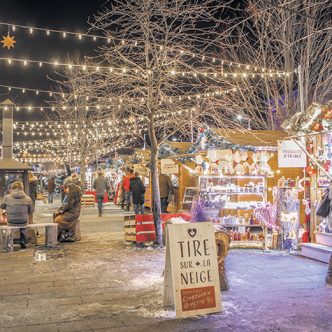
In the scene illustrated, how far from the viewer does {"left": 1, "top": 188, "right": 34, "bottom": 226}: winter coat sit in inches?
390

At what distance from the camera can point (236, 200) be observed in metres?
11.7

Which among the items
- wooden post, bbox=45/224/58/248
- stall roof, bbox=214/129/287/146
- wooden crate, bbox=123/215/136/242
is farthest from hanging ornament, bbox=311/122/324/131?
wooden post, bbox=45/224/58/248

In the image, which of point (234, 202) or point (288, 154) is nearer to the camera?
point (288, 154)

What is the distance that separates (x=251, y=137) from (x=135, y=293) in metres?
8.34

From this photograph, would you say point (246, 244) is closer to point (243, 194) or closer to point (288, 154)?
point (243, 194)

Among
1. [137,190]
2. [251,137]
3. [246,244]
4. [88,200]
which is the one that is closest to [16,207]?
[137,190]

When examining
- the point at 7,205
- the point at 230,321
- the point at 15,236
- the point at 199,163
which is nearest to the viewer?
the point at 230,321

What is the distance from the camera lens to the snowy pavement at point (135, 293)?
197 inches

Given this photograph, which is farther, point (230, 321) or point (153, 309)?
point (153, 309)

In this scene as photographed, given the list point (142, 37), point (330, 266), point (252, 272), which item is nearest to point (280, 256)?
point (252, 272)

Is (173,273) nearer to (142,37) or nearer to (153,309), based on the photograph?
(153,309)

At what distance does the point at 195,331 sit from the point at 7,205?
661 centimetres

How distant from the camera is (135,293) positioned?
628cm

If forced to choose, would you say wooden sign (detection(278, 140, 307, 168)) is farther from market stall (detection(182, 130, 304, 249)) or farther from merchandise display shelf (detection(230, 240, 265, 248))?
merchandise display shelf (detection(230, 240, 265, 248))
